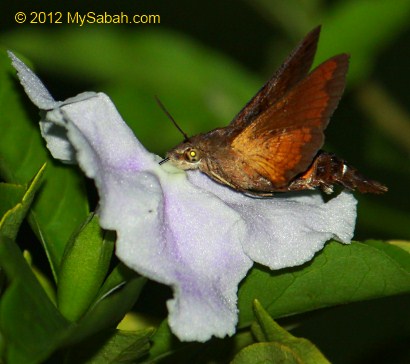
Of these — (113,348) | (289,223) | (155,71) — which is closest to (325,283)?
(289,223)

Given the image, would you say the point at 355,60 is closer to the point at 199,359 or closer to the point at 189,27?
the point at 199,359

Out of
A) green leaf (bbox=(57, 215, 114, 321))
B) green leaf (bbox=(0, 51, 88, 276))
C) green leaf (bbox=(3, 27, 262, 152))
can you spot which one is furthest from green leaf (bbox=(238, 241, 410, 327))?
green leaf (bbox=(3, 27, 262, 152))

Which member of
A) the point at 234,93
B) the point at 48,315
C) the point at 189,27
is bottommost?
the point at 189,27

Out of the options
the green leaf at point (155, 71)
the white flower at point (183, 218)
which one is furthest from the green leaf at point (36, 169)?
the green leaf at point (155, 71)

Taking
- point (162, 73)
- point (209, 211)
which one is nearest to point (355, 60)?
point (162, 73)

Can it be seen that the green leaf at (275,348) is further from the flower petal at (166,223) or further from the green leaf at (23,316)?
the green leaf at (23,316)

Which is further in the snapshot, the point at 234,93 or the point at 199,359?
the point at 234,93
